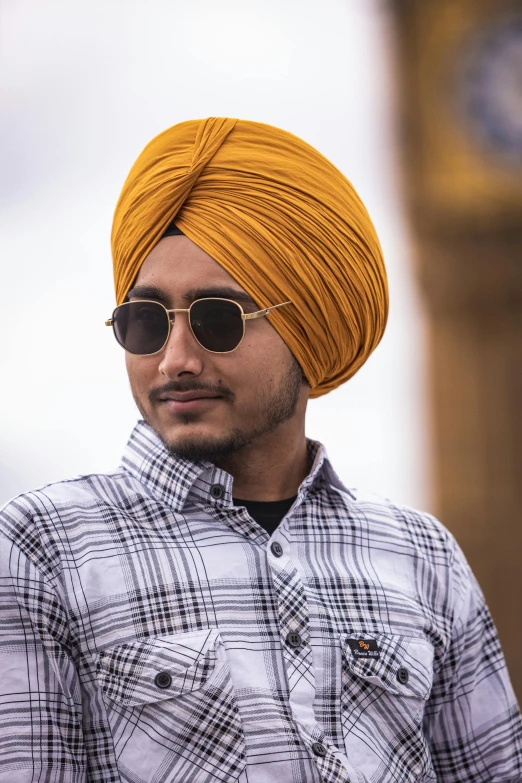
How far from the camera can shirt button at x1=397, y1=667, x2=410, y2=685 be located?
6.30 ft

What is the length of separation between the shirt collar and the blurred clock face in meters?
4.52

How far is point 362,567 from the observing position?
6.68ft

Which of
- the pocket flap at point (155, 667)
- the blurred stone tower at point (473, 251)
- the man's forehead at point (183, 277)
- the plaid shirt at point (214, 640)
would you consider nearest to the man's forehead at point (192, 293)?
the man's forehead at point (183, 277)

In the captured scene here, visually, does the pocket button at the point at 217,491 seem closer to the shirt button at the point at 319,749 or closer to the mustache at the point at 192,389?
the mustache at the point at 192,389

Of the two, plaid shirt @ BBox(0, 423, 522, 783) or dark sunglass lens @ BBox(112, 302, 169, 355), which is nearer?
plaid shirt @ BBox(0, 423, 522, 783)

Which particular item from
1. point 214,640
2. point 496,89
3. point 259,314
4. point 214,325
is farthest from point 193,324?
point 496,89

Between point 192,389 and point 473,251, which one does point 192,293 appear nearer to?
point 192,389

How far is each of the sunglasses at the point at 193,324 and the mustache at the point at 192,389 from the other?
0.06 m

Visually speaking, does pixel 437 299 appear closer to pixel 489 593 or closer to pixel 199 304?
pixel 489 593

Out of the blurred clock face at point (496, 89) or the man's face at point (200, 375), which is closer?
the man's face at point (200, 375)

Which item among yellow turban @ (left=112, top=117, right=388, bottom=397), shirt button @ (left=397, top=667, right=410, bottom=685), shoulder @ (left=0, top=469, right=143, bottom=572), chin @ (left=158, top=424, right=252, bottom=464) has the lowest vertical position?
shirt button @ (left=397, top=667, right=410, bottom=685)

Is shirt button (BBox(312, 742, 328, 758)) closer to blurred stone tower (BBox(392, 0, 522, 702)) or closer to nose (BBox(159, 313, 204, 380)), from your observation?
nose (BBox(159, 313, 204, 380))

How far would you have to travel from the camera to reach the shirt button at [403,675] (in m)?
1.92

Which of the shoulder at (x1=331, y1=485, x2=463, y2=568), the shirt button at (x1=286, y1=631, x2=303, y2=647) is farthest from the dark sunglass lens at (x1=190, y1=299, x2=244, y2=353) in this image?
the shirt button at (x1=286, y1=631, x2=303, y2=647)
